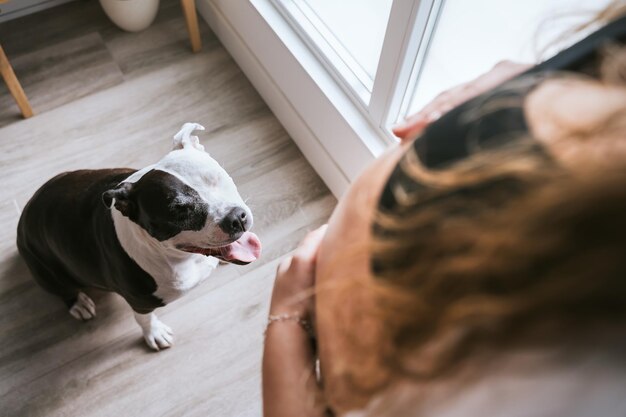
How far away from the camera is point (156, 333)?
149 centimetres

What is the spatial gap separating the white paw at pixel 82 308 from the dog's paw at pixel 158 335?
190 millimetres

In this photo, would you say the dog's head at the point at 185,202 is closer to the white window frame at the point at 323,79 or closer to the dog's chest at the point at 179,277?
the dog's chest at the point at 179,277

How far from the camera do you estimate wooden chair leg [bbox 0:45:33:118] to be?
1.68 m

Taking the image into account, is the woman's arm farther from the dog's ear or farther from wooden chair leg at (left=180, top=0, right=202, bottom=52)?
wooden chair leg at (left=180, top=0, right=202, bottom=52)

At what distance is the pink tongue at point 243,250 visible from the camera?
127 cm

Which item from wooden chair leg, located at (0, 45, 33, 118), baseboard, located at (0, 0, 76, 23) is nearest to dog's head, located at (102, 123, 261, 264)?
wooden chair leg, located at (0, 45, 33, 118)

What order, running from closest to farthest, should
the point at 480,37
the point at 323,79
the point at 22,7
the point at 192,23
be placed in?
the point at 480,37, the point at 323,79, the point at 192,23, the point at 22,7


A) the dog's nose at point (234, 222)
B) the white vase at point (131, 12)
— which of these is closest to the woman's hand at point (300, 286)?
the dog's nose at point (234, 222)

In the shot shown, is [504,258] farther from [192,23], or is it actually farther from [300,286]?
[192,23]

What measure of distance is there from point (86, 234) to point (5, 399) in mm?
595

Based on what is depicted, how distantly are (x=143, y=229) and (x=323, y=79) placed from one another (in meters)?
0.77

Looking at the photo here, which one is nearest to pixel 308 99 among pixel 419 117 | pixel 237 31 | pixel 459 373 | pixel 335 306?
pixel 237 31

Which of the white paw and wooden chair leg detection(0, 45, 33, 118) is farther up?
wooden chair leg detection(0, 45, 33, 118)

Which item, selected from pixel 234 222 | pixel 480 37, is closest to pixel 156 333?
pixel 234 222
